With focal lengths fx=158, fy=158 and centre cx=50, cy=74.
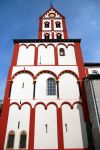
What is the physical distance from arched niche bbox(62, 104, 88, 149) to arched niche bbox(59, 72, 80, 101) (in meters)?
1.01

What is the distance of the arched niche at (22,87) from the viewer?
53.8 ft

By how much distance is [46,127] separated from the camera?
14680mm

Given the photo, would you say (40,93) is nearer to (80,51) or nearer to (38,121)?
(38,121)

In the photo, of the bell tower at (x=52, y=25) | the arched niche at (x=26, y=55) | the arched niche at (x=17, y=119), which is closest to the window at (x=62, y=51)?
the arched niche at (x=26, y=55)

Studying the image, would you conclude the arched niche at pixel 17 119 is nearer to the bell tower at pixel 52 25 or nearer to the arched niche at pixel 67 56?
the arched niche at pixel 67 56

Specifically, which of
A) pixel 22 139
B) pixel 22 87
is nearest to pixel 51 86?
pixel 22 87

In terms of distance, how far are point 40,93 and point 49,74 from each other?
2.63 metres

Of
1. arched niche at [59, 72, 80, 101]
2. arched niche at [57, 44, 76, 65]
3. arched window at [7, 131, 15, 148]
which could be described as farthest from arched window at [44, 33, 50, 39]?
arched window at [7, 131, 15, 148]

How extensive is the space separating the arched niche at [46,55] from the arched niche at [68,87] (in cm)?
252

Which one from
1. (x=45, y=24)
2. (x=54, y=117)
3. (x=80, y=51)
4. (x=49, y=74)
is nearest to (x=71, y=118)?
(x=54, y=117)

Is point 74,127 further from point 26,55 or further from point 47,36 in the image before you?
point 47,36

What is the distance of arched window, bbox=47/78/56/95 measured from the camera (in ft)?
55.1

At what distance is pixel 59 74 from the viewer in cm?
1791

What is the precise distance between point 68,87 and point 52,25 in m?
13.6
